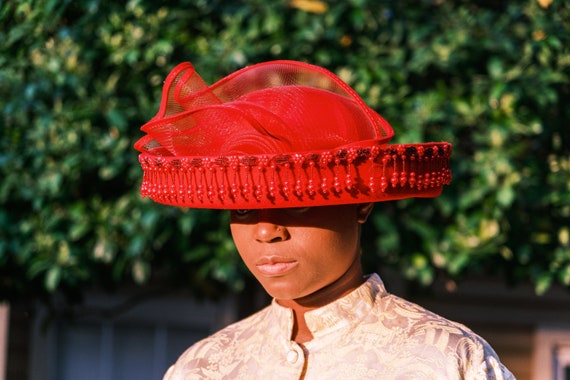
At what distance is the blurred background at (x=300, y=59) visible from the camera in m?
4.40

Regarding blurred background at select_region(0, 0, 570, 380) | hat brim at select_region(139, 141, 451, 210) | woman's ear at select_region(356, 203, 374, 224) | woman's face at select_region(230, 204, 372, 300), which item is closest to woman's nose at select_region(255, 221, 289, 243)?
woman's face at select_region(230, 204, 372, 300)

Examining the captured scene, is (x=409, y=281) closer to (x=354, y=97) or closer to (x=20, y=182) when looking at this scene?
(x=20, y=182)

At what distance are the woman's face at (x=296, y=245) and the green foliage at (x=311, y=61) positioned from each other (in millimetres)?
1866

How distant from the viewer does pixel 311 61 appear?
4.54m

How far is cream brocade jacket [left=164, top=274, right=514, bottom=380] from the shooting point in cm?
233

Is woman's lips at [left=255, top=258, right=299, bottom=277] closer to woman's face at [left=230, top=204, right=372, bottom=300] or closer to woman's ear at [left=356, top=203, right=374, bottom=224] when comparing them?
woman's face at [left=230, top=204, right=372, bottom=300]

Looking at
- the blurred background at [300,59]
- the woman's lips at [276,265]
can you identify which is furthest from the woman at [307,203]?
the blurred background at [300,59]

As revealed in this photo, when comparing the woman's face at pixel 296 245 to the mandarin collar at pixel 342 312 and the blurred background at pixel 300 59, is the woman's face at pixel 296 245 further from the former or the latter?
the blurred background at pixel 300 59

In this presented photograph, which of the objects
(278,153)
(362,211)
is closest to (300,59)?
(362,211)

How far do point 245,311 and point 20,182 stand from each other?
5.08 feet

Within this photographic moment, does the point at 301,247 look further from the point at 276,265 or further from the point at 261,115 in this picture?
the point at 261,115

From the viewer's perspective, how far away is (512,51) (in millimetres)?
4406

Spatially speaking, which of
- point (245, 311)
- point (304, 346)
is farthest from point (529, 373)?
point (304, 346)

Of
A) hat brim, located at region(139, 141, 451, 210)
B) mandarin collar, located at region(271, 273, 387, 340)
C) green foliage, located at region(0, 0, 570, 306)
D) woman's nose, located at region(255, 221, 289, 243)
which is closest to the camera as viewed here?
hat brim, located at region(139, 141, 451, 210)
